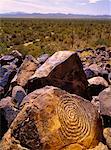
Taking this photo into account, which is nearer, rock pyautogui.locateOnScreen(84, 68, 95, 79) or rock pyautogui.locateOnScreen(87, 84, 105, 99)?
rock pyautogui.locateOnScreen(87, 84, 105, 99)

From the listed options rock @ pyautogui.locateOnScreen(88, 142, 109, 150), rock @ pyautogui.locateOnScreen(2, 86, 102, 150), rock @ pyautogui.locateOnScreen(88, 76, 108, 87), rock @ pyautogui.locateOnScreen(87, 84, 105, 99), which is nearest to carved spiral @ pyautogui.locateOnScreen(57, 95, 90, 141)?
rock @ pyautogui.locateOnScreen(2, 86, 102, 150)

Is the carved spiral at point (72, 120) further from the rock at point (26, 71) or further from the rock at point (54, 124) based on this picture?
the rock at point (26, 71)

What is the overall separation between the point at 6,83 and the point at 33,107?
3.50 meters

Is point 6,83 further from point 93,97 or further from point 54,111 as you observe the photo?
point 54,111

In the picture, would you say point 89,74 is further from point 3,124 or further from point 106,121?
point 3,124

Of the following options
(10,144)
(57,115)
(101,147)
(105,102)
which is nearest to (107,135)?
(101,147)

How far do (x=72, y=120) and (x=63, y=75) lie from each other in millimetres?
1955

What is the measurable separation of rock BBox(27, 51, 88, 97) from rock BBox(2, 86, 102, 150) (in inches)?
50.6

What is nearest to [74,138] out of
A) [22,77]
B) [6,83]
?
[22,77]

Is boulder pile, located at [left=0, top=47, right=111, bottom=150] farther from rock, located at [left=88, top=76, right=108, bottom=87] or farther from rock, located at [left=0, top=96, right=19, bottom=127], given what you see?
rock, located at [left=88, top=76, right=108, bottom=87]

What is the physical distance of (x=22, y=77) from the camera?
349 inches

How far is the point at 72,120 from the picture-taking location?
6.09 m

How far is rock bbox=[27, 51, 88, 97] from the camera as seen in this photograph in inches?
302

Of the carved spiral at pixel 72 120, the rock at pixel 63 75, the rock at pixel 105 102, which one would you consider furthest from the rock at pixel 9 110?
the rock at pixel 105 102
